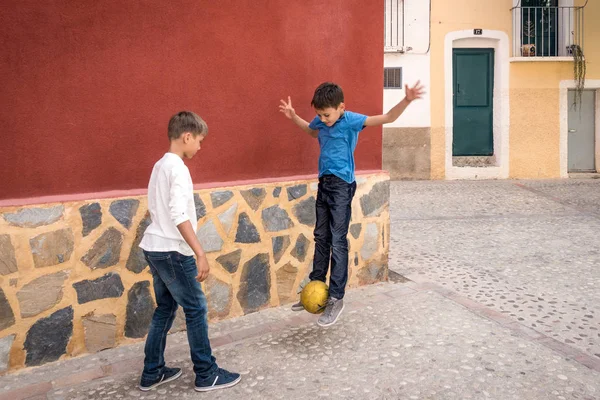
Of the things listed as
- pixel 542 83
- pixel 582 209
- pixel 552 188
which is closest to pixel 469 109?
pixel 542 83

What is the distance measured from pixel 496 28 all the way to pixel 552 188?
158 inches

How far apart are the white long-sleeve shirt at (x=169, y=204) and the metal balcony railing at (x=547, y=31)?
11835mm

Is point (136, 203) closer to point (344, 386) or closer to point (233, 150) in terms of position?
point (233, 150)

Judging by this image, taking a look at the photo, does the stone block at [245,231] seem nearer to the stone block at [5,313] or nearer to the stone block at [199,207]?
the stone block at [199,207]

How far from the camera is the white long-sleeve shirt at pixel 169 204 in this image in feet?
9.14

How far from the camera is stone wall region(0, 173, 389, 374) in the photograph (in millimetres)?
3240

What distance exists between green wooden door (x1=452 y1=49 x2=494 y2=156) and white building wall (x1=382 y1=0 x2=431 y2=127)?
928 mm

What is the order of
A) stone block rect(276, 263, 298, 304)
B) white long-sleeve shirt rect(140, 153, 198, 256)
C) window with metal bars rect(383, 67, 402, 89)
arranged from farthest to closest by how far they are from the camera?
window with metal bars rect(383, 67, 402, 89), stone block rect(276, 263, 298, 304), white long-sleeve shirt rect(140, 153, 198, 256)

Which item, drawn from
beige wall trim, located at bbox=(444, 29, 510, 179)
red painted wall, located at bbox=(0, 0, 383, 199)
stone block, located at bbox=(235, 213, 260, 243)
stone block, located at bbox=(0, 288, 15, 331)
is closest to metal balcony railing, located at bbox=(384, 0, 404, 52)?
beige wall trim, located at bbox=(444, 29, 510, 179)

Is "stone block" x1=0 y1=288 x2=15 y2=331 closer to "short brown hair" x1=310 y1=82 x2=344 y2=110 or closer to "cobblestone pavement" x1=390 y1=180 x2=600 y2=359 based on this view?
"short brown hair" x1=310 y1=82 x2=344 y2=110

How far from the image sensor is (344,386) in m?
3.02

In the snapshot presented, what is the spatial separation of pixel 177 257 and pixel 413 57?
10809mm

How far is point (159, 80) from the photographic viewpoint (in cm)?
368

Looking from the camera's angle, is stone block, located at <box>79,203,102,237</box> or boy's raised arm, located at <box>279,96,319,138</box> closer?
stone block, located at <box>79,203,102,237</box>
